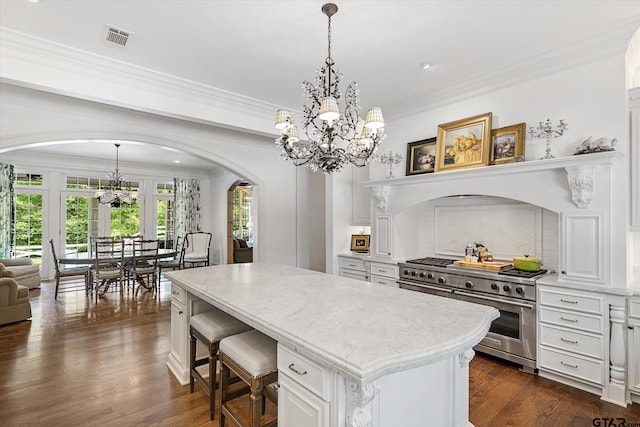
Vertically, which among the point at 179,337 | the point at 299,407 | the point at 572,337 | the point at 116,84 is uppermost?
the point at 116,84

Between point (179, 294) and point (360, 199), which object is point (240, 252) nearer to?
point (360, 199)

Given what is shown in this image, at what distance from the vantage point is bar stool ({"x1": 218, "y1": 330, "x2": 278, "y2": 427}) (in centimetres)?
174

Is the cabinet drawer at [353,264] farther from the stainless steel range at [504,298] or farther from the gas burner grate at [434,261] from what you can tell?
the stainless steel range at [504,298]

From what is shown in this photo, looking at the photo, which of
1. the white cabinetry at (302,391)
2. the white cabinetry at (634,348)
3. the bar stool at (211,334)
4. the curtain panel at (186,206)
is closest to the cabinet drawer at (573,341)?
the white cabinetry at (634,348)

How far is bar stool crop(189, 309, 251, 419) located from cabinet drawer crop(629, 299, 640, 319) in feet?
9.45

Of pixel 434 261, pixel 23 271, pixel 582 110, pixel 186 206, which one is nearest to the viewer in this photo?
pixel 582 110

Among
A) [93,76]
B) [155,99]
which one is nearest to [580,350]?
[155,99]

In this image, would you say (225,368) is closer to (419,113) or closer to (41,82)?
(41,82)

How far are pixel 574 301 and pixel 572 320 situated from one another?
155 mm

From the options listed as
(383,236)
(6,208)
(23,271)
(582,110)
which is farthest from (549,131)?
(6,208)

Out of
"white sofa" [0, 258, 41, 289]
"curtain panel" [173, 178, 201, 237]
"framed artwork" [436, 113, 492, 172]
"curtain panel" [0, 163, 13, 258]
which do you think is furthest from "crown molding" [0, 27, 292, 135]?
"curtain panel" [173, 178, 201, 237]

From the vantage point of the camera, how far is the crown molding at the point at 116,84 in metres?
2.71

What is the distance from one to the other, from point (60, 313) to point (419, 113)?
5.80 meters

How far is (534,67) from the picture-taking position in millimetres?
3010
